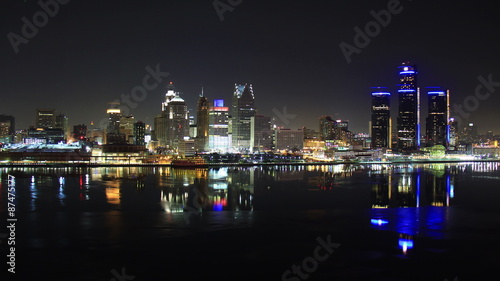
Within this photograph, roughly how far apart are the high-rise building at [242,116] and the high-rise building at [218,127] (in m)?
2.29

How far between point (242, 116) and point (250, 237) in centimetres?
9220

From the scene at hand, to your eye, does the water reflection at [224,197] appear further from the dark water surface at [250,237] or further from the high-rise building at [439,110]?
the high-rise building at [439,110]

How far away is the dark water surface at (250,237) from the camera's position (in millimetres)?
10688

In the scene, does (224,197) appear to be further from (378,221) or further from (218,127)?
(218,127)

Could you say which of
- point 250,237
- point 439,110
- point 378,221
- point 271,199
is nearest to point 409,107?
point 439,110

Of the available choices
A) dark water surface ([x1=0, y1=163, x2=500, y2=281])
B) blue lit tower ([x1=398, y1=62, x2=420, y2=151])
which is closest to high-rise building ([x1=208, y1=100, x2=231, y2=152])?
blue lit tower ([x1=398, y1=62, x2=420, y2=151])

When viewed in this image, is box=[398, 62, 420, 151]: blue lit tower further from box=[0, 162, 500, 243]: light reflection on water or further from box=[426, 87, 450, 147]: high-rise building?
box=[0, 162, 500, 243]: light reflection on water

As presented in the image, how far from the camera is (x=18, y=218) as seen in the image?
651 inches

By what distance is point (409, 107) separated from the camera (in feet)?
379

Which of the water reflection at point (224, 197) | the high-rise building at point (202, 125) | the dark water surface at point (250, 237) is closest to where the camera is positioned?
the dark water surface at point (250, 237)

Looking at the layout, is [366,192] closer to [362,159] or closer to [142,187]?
[142,187]

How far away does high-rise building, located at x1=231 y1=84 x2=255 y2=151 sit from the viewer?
104438mm

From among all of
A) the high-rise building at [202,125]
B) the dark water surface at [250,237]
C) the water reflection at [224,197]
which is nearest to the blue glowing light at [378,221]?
the dark water surface at [250,237]

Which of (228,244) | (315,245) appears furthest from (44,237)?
(315,245)
